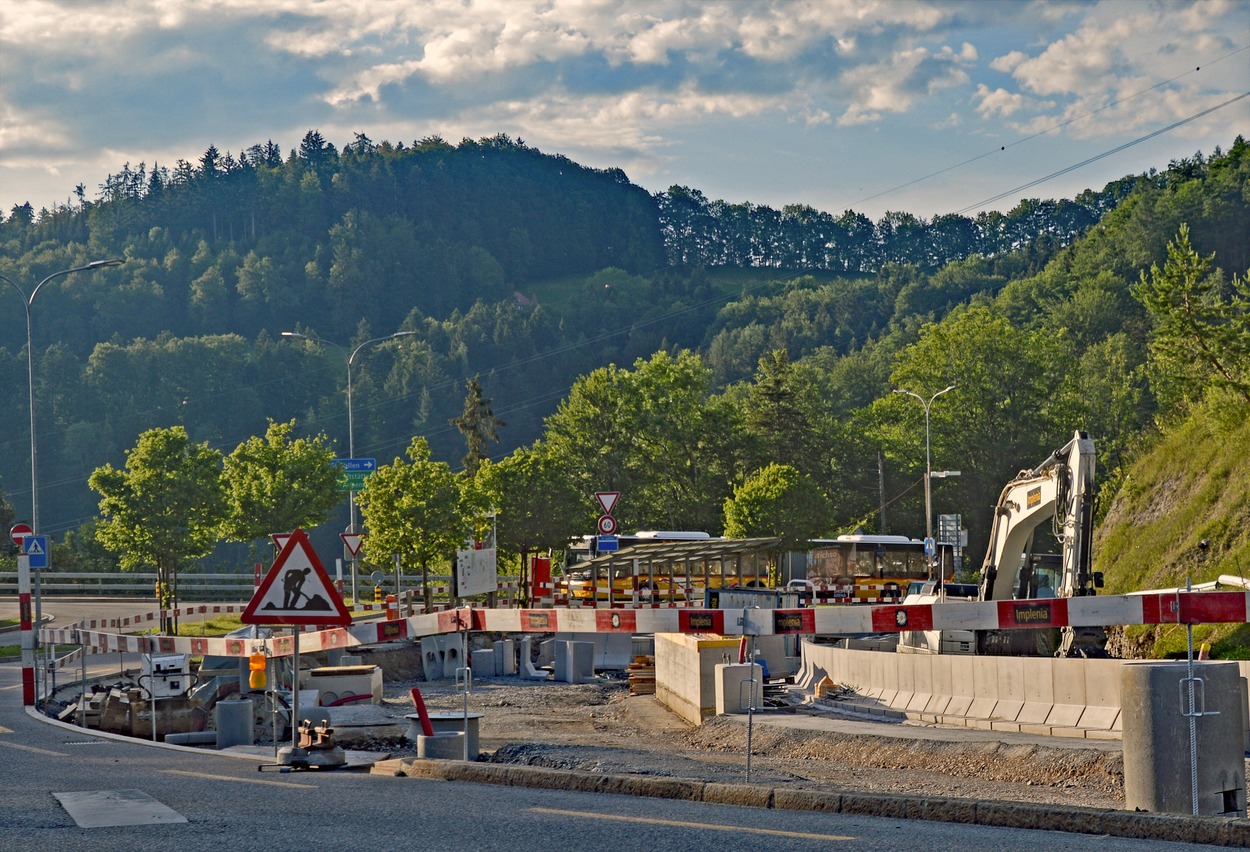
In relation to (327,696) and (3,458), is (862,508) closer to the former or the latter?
(327,696)

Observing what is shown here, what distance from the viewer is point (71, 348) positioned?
609 ft

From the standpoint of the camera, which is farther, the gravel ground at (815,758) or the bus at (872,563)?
the bus at (872,563)

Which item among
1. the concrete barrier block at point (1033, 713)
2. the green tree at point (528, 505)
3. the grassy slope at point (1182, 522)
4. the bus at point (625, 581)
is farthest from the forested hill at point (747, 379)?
the concrete barrier block at point (1033, 713)

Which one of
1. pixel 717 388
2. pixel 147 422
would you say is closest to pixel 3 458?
pixel 147 422

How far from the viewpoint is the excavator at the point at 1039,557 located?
75.1 ft

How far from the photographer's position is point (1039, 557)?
27312 millimetres

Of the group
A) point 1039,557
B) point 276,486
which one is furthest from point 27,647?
point 276,486

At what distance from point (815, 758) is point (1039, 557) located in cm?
1194

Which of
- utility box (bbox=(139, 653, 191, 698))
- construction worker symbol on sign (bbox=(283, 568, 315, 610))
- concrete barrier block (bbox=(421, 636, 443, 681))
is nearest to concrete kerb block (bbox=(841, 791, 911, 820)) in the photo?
construction worker symbol on sign (bbox=(283, 568, 315, 610))

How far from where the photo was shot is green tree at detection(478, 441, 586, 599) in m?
54.9

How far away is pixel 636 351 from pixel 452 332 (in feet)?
81.2

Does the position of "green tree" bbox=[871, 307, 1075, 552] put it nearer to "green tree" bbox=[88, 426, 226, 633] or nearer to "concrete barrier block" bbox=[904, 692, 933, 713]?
"green tree" bbox=[88, 426, 226, 633]

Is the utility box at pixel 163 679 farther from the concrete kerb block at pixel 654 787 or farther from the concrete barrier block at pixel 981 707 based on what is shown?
the concrete barrier block at pixel 981 707

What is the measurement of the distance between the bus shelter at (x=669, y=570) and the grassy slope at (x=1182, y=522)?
9980 millimetres
